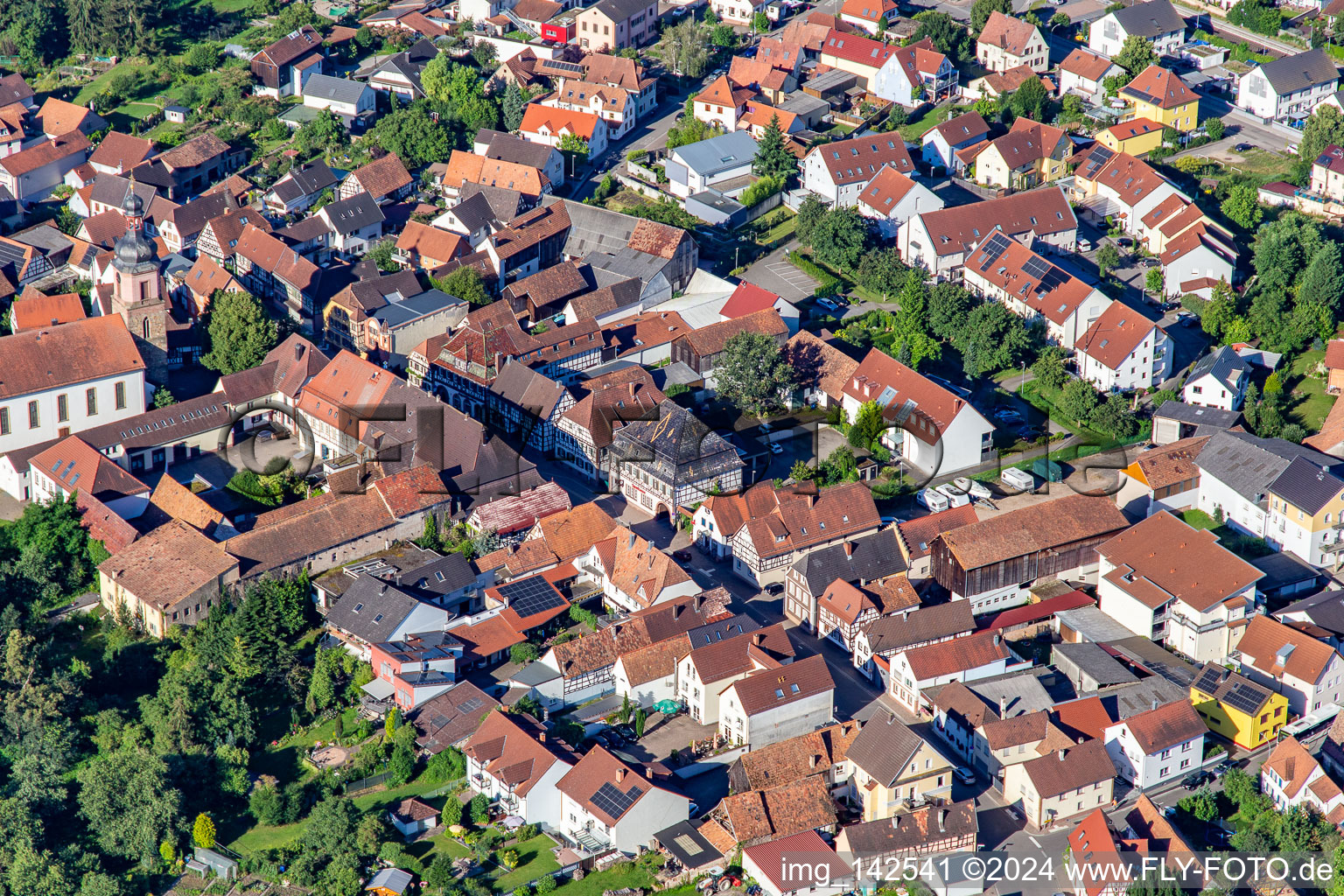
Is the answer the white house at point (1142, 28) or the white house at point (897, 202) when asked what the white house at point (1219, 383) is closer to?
the white house at point (897, 202)

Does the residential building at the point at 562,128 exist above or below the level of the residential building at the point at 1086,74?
below

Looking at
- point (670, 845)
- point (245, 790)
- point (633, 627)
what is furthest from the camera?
point (633, 627)

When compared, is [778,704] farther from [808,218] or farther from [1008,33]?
[1008,33]

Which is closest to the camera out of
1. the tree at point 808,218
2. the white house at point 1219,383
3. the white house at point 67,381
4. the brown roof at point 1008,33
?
the white house at point 67,381

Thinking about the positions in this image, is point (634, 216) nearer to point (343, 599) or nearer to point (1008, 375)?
point (1008, 375)

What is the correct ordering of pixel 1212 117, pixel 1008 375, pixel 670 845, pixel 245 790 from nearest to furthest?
1. pixel 670 845
2. pixel 245 790
3. pixel 1008 375
4. pixel 1212 117

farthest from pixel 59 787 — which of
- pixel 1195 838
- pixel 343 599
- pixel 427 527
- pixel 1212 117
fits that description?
pixel 1212 117

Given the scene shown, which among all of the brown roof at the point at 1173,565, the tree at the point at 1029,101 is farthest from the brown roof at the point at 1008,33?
the brown roof at the point at 1173,565

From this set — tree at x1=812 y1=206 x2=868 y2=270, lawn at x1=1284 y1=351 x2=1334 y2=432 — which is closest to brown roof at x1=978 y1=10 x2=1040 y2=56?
tree at x1=812 y1=206 x2=868 y2=270
